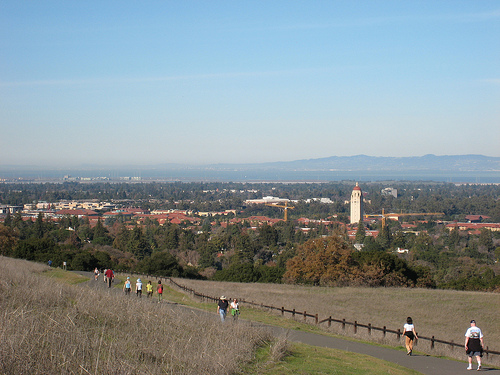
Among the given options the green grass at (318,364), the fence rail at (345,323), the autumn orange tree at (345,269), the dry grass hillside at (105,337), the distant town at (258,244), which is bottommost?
the distant town at (258,244)

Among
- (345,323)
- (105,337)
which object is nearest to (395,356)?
(345,323)

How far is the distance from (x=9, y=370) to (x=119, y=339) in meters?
2.32

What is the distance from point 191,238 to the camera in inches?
2685

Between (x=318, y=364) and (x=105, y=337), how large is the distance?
390 cm

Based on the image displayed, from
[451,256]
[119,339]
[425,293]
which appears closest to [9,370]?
[119,339]

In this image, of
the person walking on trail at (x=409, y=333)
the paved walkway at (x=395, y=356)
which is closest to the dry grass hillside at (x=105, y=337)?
the paved walkway at (x=395, y=356)

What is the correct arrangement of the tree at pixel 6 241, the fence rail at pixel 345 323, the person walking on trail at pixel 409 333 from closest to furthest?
the person walking on trail at pixel 409 333
the fence rail at pixel 345 323
the tree at pixel 6 241

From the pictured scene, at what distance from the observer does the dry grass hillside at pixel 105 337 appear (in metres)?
7.14

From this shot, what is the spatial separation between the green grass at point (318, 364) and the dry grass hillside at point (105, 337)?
1.10 feet

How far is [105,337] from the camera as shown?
29.8 feet

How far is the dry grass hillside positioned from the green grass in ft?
1.10

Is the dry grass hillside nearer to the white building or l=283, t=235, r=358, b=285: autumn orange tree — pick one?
l=283, t=235, r=358, b=285: autumn orange tree

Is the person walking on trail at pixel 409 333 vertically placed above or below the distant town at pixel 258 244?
above

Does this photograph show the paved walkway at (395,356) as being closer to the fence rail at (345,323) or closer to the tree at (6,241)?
the fence rail at (345,323)
